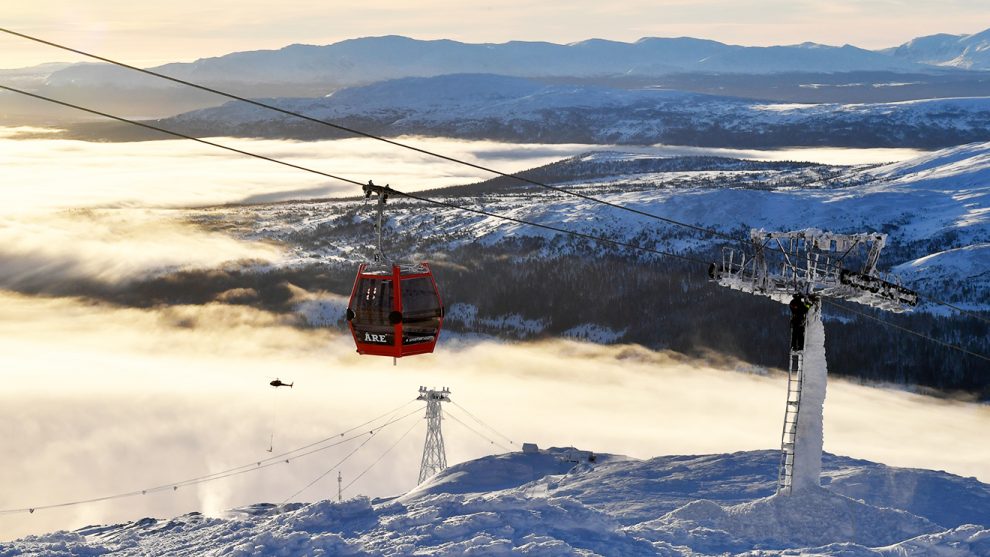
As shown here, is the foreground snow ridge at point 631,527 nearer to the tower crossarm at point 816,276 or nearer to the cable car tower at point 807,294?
the cable car tower at point 807,294

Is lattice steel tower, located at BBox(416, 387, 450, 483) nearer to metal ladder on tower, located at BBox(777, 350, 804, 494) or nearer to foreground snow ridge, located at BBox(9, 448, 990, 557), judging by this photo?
foreground snow ridge, located at BBox(9, 448, 990, 557)

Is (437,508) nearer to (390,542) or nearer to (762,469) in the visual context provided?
(390,542)

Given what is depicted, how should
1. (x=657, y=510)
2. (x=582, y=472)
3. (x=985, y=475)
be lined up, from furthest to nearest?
1. (x=985, y=475)
2. (x=582, y=472)
3. (x=657, y=510)

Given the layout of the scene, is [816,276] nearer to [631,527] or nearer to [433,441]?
[631,527]

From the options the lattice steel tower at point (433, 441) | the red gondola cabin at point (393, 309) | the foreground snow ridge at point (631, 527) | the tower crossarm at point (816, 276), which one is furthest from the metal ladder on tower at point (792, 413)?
the lattice steel tower at point (433, 441)

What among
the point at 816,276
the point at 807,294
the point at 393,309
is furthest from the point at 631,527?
the point at 393,309

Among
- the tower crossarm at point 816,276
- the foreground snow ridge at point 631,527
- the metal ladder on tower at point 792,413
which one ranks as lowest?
the foreground snow ridge at point 631,527

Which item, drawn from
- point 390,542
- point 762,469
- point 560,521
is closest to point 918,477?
point 762,469
